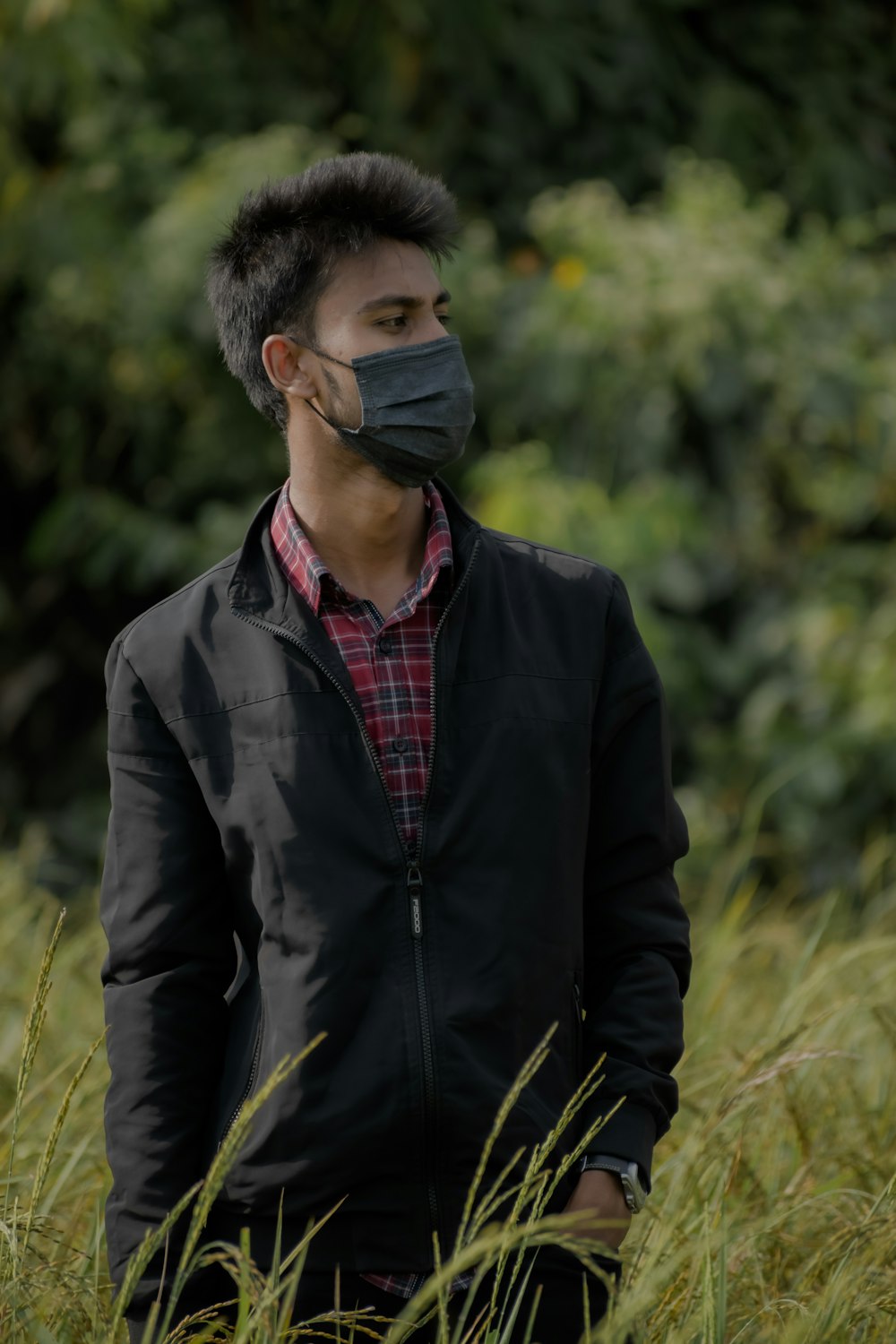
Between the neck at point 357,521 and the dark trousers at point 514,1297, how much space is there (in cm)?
85

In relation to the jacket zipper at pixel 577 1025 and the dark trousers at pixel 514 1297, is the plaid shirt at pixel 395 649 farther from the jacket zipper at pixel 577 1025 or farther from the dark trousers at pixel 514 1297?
the dark trousers at pixel 514 1297

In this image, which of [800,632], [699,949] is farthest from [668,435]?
[699,949]

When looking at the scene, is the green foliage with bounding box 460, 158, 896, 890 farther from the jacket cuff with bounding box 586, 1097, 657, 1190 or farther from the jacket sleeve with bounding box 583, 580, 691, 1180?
the jacket cuff with bounding box 586, 1097, 657, 1190

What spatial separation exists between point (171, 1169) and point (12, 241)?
5754 mm

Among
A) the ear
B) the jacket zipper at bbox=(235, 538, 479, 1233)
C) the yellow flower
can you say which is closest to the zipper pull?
the jacket zipper at bbox=(235, 538, 479, 1233)

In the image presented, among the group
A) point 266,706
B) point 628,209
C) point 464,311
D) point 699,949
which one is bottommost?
point 699,949

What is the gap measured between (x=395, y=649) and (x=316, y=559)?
0.52 feet

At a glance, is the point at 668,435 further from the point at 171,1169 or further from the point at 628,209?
the point at 171,1169

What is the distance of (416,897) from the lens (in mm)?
1907

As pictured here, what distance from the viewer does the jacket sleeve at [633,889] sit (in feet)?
6.70

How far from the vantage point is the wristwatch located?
196 cm

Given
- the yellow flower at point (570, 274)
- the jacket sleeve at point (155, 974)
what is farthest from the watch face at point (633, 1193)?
the yellow flower at point (570, 274)

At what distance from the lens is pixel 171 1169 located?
77.5 inches

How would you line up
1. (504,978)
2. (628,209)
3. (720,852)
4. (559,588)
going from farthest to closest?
(628,209) → (720,852) → (559,588) → (504,978)
